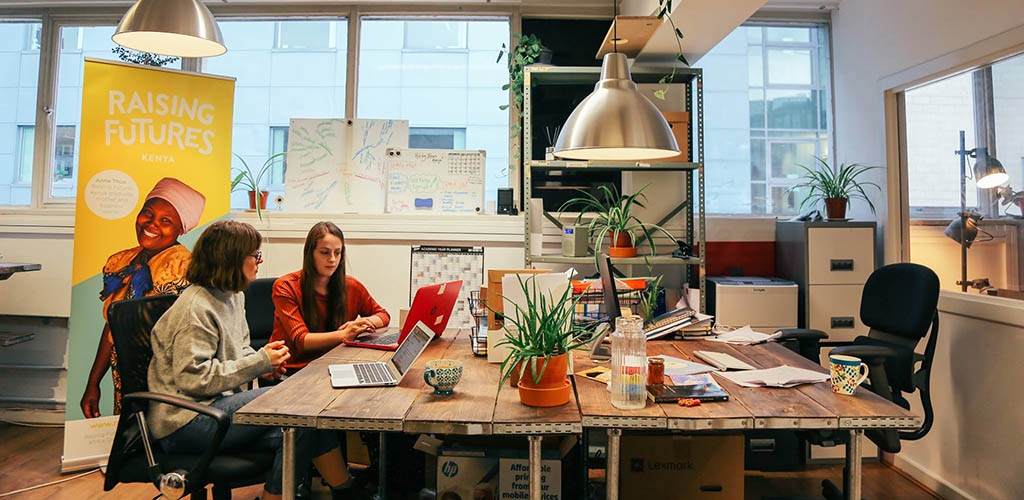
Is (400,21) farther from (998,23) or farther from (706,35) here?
(998,23)

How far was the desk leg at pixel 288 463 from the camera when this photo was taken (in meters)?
1.53

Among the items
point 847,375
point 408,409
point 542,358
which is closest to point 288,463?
point 408,409

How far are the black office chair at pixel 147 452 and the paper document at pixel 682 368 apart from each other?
4.39 feet

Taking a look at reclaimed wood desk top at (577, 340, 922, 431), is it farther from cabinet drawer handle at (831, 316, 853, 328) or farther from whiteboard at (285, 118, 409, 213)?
whiteboard at (285, 118, 409, 213)

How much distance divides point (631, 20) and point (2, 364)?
4317 millimetres

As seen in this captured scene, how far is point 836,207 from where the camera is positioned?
3289 mm

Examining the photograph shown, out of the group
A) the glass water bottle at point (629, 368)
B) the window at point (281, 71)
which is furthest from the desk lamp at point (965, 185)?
the window at point (281, 71)

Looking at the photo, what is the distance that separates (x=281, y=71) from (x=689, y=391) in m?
3.46

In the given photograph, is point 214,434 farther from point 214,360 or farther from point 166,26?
point 166,26

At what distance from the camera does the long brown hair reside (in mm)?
2529

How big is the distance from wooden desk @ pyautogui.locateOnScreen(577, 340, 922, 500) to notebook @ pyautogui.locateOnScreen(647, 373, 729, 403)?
0.03 meters

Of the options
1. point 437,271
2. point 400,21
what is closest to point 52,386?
point 437,271

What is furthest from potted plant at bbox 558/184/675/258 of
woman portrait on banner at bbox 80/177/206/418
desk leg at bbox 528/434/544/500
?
woman portrait on banner at bbox 80/177/206/418

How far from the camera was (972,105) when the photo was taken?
2748 millimetres
